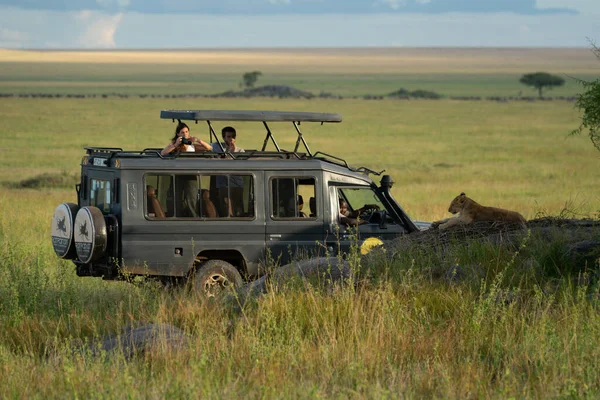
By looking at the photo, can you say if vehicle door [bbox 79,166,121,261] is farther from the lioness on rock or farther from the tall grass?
the lioness on rock

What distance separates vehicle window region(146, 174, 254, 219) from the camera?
10.5 m

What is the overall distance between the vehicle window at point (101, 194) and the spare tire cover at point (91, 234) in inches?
13.5

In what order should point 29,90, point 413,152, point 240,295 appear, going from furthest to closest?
point 29,90 < point 413,152 < point 240,295

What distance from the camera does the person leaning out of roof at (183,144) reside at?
1135cm

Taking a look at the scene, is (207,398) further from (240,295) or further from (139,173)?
(139,173)

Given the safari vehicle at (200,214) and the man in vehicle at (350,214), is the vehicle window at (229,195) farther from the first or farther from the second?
the man in vehicle at (350,214)

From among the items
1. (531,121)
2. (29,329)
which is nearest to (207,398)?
(29,329)

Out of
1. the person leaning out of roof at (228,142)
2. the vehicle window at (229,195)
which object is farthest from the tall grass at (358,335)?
the person leaning out of roof at (228,142)

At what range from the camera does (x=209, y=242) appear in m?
10.7

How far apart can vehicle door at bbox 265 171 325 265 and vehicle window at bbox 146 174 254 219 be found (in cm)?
24

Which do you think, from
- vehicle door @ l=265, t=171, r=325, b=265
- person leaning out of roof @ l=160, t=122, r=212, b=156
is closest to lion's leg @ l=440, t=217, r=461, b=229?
vehicle door @ l=265, t=171, r=325, b=265

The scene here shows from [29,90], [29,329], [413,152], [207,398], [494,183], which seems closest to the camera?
[207,398]

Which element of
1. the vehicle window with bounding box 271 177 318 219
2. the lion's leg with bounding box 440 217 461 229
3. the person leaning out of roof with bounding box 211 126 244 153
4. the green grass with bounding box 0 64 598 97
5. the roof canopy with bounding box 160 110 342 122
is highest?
the green grass with bounding box 0 64 598 97

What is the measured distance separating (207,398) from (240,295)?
2.75 metres
